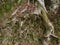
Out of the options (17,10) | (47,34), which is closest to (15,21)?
(17,10)

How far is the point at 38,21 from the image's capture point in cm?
416

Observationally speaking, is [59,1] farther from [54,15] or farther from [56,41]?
[56,41]

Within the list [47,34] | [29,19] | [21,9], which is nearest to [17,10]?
[21,9]

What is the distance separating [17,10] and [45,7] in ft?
1.76

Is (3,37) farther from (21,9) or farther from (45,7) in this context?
(45,7)

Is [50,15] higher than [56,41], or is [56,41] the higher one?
[50,15]

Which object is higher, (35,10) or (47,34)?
(35,10)

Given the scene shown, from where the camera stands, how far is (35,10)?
3.94 m

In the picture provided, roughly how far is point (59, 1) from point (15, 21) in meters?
0.81

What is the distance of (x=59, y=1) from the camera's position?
168 inches

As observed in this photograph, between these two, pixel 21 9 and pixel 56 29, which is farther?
pixel 56 29

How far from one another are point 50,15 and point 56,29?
0.24 m

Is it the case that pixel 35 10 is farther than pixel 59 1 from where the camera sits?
No

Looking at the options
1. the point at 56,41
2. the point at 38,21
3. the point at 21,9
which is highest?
the point at 21,9
